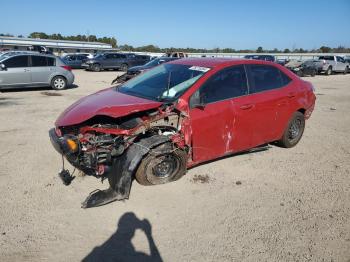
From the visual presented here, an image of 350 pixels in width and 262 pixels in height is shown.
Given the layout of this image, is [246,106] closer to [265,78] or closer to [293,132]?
[265,78]

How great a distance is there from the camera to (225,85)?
4656mm

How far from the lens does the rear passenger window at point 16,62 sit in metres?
11.8

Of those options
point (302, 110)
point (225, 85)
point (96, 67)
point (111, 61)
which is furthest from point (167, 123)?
point (111, 61)

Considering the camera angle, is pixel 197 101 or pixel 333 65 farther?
pixel 333 65

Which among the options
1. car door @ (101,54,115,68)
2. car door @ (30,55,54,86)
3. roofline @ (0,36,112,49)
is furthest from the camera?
Result: roofline @ (0,36,112,49)

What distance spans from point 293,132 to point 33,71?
10349mm

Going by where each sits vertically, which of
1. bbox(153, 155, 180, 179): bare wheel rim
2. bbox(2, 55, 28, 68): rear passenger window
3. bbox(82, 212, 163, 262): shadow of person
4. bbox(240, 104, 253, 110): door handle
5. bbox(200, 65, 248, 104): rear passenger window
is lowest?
bbox(82, 212, 163, 262): shadow of person

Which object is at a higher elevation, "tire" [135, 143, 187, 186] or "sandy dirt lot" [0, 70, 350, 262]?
"tire" [135, 143, 187, 186]

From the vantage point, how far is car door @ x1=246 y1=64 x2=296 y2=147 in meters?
4.97

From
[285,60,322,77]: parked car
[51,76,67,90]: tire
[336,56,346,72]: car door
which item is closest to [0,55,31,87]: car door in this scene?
[51,76,67,90]: tire

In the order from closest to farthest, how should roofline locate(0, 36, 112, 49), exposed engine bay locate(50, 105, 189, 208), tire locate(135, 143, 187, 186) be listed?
exposed engine bay locate(50, 105, 189, 208) → tire locate(135, 143, 187, 186) → roofline locate(0, 36, 112, 49)

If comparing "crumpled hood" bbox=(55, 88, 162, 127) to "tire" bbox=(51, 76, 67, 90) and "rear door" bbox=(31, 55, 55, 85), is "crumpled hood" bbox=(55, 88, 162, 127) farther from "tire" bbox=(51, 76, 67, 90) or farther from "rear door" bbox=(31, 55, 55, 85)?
"tire" bbox=(51, 76, 67, 90)

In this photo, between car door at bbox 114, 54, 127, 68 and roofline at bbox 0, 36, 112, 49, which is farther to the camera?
roofline at bbox 0, 36, 112, 49

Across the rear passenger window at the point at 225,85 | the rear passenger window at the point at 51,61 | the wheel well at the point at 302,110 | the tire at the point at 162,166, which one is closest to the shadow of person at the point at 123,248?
the tire at the point at 162,166
